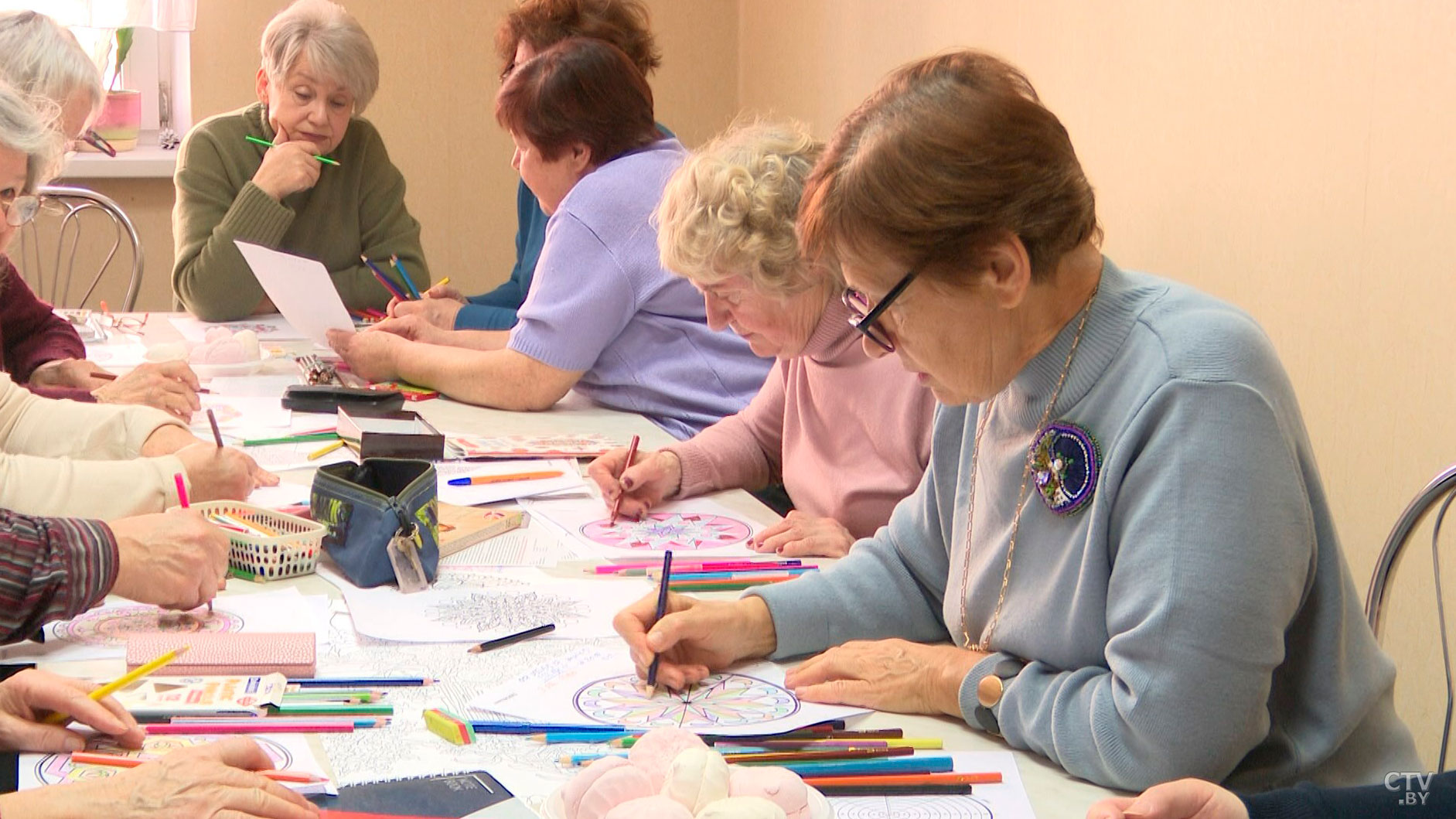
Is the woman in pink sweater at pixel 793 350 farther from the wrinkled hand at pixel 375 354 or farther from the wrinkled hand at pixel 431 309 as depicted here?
the wrinkled hand at pixel 431 309

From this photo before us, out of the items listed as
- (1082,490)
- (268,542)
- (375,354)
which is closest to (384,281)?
(375,354)

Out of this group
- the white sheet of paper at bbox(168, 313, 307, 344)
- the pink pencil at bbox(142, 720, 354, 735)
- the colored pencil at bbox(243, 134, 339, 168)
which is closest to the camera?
Result: the pink pencil at bbox(142, 720, 354, 735)

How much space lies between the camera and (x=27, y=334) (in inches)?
114

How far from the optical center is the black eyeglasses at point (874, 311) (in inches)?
49.3

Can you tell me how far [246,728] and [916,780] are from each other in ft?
1.99

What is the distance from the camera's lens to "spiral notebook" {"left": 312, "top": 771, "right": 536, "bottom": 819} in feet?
3.71

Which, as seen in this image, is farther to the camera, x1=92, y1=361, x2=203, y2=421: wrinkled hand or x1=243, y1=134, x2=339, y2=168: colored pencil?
x1=243, y1=134, x2=339, y2=168: colored pencil

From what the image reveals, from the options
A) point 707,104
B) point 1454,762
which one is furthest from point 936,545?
point 707,104

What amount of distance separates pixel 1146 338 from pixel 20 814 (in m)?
1.00

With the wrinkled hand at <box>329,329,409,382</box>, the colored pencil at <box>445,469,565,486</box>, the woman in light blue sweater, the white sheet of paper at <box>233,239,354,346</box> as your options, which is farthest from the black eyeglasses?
the white sheet of paper at <box>233,239,354,346</box>

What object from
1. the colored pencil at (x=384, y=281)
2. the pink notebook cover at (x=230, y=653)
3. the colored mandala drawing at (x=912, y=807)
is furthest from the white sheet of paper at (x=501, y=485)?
the colored pencil at (x=384, y=281)

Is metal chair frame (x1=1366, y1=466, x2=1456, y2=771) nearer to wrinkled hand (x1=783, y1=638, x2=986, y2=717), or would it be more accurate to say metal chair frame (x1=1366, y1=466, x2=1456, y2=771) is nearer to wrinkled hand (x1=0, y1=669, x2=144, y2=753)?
wrinkled hand (x1=783, y1=638, x2=986, y2=717)

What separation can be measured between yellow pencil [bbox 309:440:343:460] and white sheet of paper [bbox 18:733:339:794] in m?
1.11

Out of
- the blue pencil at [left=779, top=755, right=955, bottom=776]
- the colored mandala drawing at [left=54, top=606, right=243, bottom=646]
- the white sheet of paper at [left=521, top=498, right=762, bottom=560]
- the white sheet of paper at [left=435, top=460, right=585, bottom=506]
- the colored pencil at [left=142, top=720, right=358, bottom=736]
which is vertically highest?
the blue pencil at [left=779, top=755, right=955, bottom=776]
